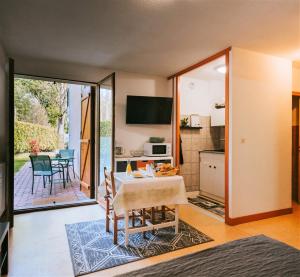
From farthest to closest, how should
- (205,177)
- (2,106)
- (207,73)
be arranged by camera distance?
(205,177) < (207,73) < (2,106)

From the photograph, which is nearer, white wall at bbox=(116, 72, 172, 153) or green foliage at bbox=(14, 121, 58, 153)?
white wall at bbox=(116, 72, 172, 153)

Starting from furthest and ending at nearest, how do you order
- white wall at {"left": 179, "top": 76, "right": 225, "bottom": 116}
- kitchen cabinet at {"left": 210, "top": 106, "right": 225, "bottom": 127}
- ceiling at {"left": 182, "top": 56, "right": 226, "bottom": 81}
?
white wall at {"left": 179, "top": 76, "right": 225, "bottom": 116}, kitchen cabinet at {"left": 210, "top": 106, "right": 225, "bottom": 127}, ceiling at {"left": 182, "top": 56, "right": 226, "bottom": 81}

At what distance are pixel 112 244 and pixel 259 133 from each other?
2599 millimetres

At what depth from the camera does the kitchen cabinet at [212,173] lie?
4.32 m

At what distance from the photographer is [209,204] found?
167 inches

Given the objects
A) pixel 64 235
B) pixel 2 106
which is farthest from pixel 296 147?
pixel 2 106

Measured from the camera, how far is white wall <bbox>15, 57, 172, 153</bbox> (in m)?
3.81

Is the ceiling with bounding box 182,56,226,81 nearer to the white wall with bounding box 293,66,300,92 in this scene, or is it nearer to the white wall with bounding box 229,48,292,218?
the white wall with bounding box 229,48,292,218

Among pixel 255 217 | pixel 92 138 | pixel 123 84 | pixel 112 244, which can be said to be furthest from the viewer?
pixel 92 138

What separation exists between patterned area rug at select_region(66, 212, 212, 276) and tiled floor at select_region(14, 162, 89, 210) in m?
1.41

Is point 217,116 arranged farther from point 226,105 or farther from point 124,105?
point 124,105

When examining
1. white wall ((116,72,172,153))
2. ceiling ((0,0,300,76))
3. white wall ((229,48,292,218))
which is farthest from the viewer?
white wall ((116,72,172,153))

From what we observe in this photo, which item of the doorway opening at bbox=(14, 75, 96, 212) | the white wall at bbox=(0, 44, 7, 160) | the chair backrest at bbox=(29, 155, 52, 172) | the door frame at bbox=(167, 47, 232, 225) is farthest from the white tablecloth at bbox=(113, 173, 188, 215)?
the chair backrest at bbox=(29, 155, 52, 172)

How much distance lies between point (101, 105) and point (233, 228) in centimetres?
305
